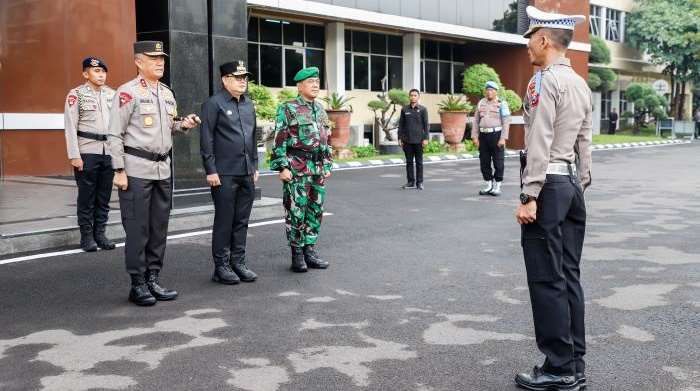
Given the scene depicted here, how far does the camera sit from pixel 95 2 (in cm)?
1447

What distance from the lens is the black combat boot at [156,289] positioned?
6004 millimetres

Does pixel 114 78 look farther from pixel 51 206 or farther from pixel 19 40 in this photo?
pixel 51 206

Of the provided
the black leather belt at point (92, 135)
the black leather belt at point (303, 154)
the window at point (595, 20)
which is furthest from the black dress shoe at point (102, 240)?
the window at point (595, 20)

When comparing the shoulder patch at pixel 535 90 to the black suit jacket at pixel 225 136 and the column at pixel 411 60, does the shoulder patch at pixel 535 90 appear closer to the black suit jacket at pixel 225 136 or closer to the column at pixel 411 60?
the black suit jacket at pixel 225 136

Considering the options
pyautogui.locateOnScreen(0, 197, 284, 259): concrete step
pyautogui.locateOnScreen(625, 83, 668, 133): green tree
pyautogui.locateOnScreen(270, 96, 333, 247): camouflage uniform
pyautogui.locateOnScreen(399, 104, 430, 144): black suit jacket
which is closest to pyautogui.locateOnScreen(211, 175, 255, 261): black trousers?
pyautogui.locateOnScreen(270, 96, 333, 247): camouflage uniform

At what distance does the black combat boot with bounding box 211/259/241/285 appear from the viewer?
6.52 m

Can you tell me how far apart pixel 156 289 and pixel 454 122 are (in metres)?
21.6

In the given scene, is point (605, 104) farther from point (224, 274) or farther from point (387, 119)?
point (224, 274)

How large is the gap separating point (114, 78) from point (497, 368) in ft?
39.1

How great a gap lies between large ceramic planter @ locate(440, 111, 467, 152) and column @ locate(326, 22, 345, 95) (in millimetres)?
3866

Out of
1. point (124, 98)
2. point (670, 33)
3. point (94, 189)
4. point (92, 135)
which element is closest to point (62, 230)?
point (94, 189)

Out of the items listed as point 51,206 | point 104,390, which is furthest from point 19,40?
point 104,390

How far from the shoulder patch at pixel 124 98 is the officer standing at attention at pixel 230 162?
76 cm

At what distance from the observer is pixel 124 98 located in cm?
593
